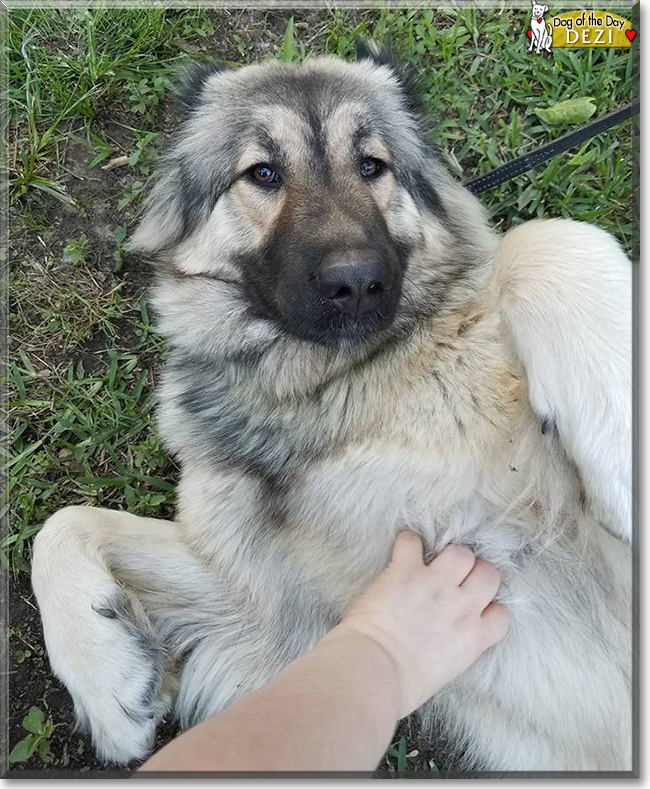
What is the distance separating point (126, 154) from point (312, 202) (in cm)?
175

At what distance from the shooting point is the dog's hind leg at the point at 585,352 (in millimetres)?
1930

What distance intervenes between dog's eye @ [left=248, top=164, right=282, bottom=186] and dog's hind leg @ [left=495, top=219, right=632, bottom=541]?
1.00m

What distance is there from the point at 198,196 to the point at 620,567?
2.15m

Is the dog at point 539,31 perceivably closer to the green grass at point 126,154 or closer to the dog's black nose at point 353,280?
the green grass at point 126,154

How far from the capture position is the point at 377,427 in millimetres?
2234

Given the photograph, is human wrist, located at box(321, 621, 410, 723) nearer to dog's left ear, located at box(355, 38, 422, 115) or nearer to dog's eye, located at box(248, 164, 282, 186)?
dog's eye, located at box(248, 164, 282, 186)

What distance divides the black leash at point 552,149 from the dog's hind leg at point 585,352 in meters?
0.94

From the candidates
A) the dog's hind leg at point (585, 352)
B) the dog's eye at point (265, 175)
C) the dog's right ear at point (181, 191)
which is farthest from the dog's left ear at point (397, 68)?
the dog's hind leg at point (585, 352)

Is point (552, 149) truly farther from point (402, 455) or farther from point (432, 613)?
point (432, 613)

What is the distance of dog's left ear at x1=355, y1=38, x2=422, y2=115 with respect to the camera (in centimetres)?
285

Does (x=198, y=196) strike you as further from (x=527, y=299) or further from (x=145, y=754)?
(x=145, y=754)

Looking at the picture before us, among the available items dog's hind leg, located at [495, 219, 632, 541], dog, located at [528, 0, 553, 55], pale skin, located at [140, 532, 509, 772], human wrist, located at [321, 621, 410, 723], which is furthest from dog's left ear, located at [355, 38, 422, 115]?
human wrist, located at [321, 621, 410, 723]

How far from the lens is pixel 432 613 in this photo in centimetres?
217

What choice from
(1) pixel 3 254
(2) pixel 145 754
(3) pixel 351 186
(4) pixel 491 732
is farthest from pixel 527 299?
(1) pixel 3 254
